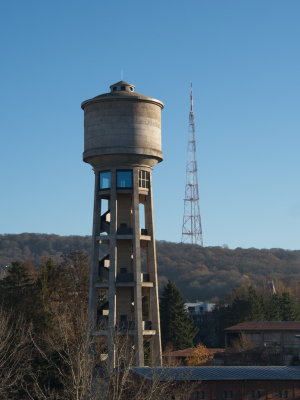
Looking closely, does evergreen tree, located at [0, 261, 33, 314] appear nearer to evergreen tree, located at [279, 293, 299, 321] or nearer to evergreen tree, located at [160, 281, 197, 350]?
evergreen tree, located at [160, 281, 197, 350]

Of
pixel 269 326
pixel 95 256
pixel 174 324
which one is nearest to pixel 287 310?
pixel 269 326

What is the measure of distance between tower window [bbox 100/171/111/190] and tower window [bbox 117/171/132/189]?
85 centimetres

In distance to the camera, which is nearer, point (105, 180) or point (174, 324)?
point (105, 180)

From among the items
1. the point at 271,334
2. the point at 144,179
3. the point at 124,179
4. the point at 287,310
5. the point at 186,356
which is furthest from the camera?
the point at 287,310

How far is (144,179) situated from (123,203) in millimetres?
2659

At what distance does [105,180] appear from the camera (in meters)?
68.7

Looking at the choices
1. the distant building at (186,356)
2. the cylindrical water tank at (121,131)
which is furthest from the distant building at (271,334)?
the cylindrical water tank at (121,131)

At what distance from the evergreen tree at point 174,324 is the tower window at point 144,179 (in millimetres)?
37419

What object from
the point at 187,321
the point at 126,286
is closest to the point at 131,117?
the point at 126,286

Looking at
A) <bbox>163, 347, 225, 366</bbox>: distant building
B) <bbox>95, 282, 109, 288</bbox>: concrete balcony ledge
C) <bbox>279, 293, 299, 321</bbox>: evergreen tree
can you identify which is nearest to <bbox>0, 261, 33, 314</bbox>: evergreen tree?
<bbox>163, 347, 225, 366</bbox>: distant building

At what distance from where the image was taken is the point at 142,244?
231 ft

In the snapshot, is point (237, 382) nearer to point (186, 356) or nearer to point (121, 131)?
point (121, 131)

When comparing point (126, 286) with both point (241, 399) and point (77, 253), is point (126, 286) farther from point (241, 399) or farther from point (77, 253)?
point (77, 253)

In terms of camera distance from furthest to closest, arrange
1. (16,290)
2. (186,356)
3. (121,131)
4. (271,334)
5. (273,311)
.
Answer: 1. (273,311)
2. (271,334)
3. (186,356)
4. (16,290)
5. (121,131)
